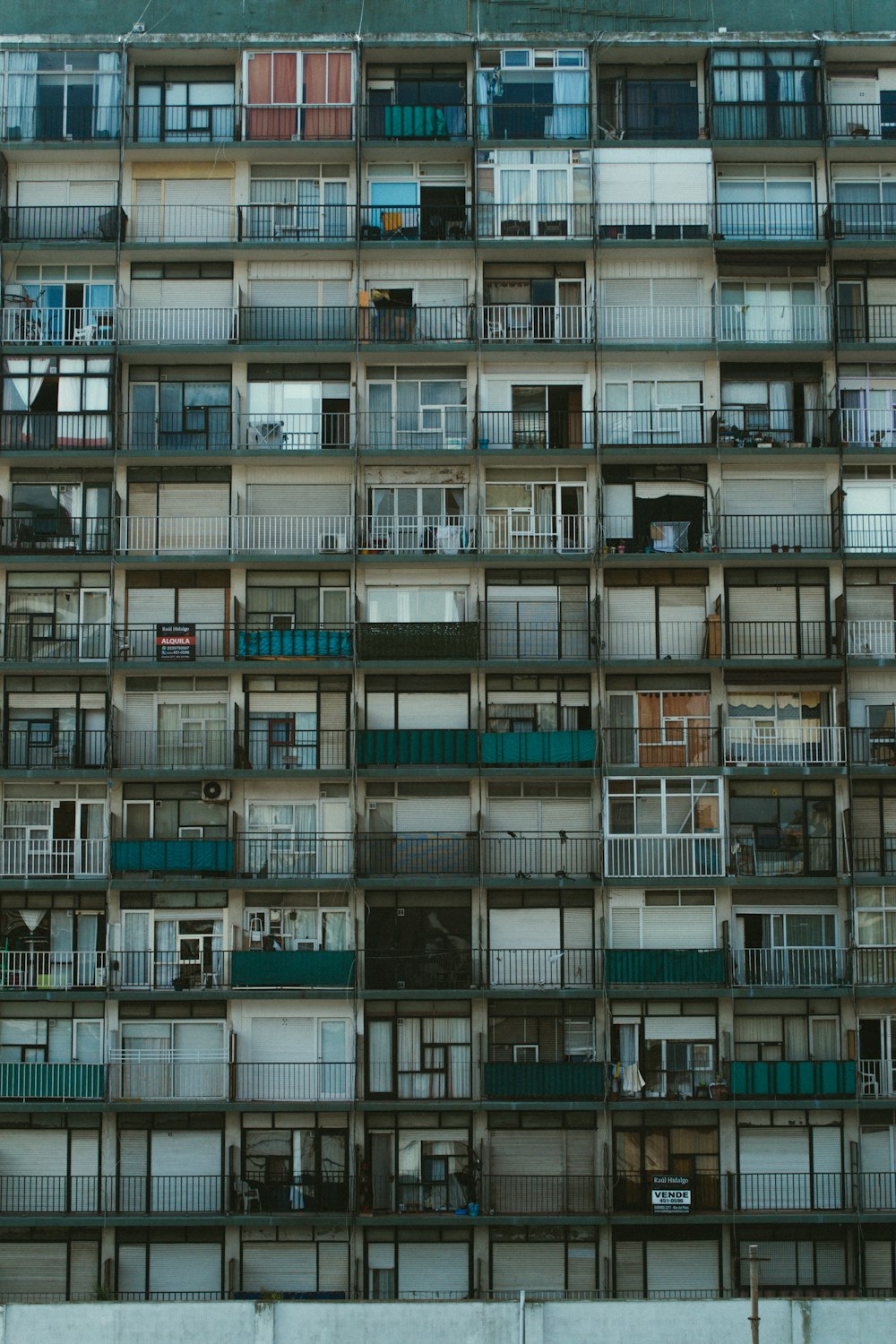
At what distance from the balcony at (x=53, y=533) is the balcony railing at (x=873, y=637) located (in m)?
17.0

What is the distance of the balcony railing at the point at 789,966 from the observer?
37.4m

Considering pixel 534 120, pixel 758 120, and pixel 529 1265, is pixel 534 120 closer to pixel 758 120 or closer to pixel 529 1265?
pixel 758 120

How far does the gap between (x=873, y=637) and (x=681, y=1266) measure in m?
14.4

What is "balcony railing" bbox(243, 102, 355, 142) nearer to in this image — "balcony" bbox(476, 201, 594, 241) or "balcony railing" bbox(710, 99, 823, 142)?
"balcony" bbox(476, 201, 594, 241)

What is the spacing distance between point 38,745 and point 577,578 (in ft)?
41.8

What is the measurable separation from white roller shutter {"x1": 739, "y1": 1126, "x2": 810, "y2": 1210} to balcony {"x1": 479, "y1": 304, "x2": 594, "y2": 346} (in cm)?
1824

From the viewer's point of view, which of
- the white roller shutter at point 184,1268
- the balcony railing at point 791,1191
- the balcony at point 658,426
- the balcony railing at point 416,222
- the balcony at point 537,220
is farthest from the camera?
the balcony railing at point 416,222

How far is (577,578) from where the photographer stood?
129 feet

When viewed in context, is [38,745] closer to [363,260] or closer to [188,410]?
[188,410]

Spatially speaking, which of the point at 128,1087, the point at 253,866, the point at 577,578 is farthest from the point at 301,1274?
the point at 577,578

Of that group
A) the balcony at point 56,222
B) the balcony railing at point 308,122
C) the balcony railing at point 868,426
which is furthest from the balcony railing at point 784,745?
the balcony at point 56,222

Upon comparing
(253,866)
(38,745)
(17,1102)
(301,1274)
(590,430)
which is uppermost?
(590,430)

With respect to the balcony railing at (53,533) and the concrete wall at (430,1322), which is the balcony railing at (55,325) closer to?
the balcony railing at (53,533)

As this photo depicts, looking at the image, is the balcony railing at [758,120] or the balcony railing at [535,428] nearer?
the balcony railing at [535,428]
